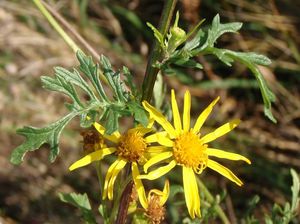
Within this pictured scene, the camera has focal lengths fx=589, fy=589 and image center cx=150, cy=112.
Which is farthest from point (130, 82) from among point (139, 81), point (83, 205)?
point (139, 81)

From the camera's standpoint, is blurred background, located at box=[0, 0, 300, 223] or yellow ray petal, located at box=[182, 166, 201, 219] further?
blurred background, located at box=[0, 0, 300, 223]

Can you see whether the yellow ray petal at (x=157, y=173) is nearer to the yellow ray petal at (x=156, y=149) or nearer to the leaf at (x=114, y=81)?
the yellow ray petal at (x=156, y=149)

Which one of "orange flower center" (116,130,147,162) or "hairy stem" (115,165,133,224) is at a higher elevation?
"orange flower center" (116,130,147,162)

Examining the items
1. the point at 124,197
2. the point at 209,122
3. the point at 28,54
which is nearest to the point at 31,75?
the point at 28,54

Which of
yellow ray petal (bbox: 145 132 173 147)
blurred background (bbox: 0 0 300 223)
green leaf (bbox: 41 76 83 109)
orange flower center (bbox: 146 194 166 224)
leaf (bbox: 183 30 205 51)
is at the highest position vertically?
green leaf (bbox: 41 76 83 109)

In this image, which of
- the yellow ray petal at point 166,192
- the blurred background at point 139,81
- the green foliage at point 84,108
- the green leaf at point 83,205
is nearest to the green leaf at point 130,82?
the green foliage at point 84,108

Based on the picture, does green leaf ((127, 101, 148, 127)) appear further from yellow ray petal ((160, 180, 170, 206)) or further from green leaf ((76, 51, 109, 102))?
yellow ray petal ((160, 180, 170, 206))

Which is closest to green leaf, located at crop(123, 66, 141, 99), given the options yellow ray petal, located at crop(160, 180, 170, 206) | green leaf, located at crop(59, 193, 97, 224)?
yellow ray petal, located at crop(160, 180, 170, 206)
